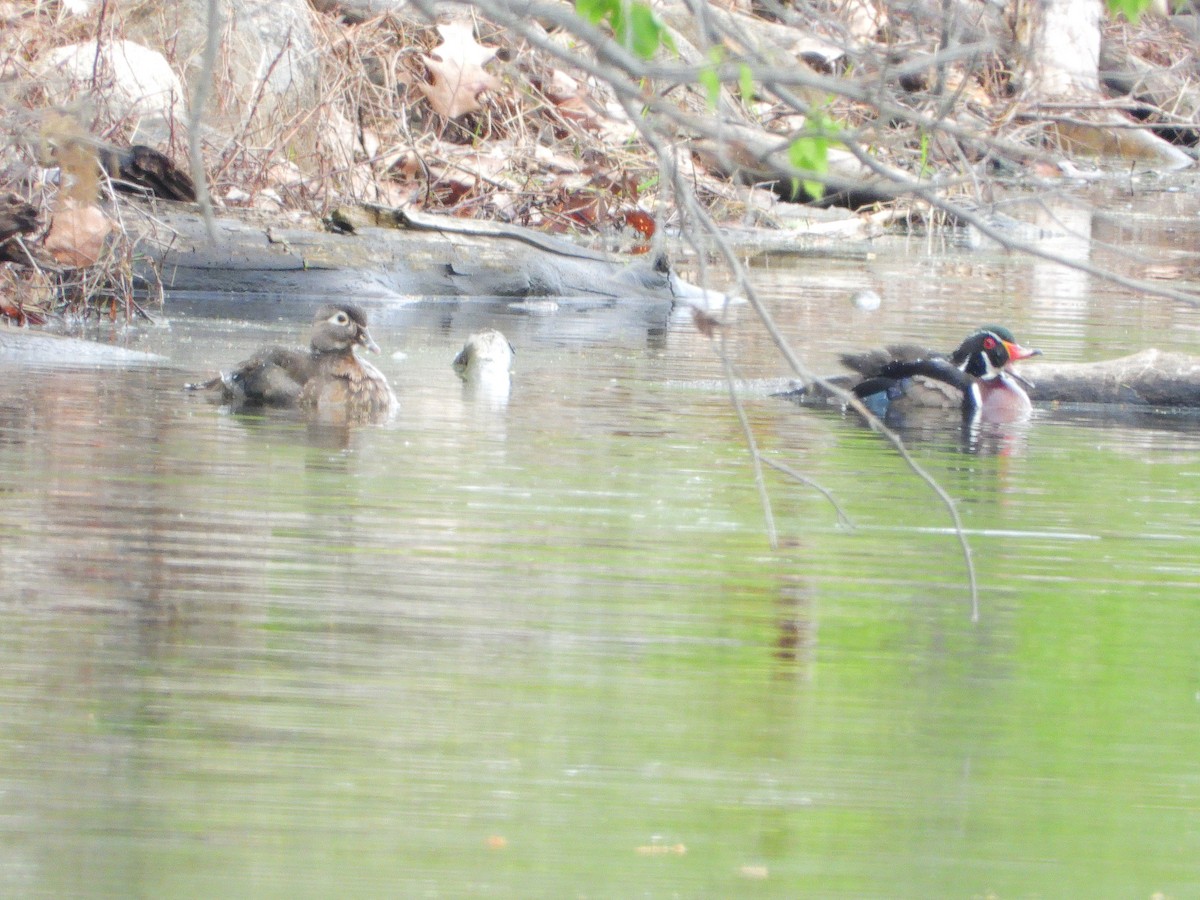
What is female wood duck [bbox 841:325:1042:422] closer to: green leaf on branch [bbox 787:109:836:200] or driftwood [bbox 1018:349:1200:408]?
driftwood [bbox 1018:349:1200:408]

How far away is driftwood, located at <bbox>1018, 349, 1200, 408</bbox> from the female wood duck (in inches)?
13.5

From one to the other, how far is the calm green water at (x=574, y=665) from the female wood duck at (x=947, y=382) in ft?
5.74

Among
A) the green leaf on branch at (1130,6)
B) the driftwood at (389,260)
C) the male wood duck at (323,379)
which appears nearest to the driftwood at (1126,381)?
the driftwood at (389,260)

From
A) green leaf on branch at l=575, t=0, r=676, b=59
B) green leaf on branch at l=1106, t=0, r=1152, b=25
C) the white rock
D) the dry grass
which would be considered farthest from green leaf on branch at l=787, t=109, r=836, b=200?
the white rock

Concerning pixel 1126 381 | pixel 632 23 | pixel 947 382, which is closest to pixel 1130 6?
pixel 632 23

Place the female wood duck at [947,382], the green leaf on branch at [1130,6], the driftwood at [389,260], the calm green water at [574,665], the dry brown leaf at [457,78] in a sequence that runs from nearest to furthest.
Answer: the green leaf on branch at [1130,6] → the calm green water at [574,665] → the female wood duck at [947,382] → the driftwood at [389,260] → the dry brown leaf at [457,78]

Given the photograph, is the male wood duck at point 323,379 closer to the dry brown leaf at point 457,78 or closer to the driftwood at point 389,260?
the driftwood at point 389,260

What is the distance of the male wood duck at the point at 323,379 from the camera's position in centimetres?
1005

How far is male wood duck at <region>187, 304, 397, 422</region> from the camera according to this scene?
396 inches

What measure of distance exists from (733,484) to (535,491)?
85 cm

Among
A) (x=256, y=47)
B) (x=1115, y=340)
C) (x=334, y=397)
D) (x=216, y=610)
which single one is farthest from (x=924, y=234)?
(x=216, y=610)

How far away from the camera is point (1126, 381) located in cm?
1167

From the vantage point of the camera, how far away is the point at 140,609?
5.61 metres

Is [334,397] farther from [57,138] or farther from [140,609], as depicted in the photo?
[57,138]
